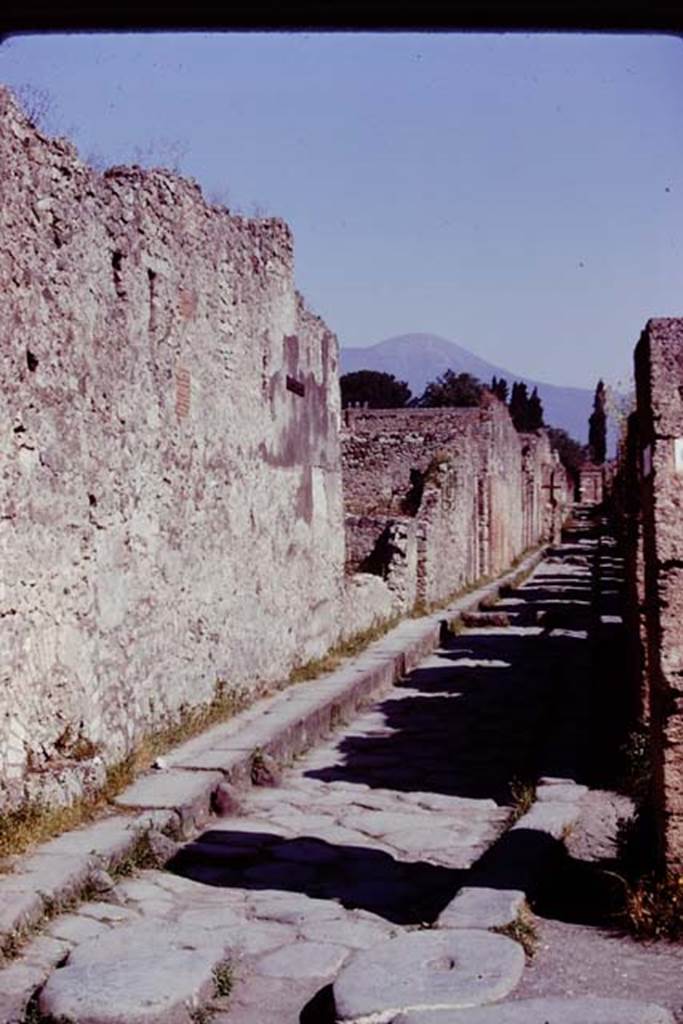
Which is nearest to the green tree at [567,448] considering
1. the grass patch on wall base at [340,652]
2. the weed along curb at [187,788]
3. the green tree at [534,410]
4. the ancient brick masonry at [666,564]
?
the green tree at [534,410]

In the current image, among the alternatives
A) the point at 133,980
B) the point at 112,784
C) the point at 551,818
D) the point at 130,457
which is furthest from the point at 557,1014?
the point at 130,457

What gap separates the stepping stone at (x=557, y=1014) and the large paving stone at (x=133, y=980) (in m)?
0.66

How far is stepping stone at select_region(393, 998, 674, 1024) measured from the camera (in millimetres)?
3256

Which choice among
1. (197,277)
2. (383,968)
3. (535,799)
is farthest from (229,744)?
(383,968)

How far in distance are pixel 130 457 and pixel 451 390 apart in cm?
Result: 6401

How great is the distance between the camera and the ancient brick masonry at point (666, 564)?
426 centimetres

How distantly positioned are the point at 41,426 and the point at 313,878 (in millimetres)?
2242

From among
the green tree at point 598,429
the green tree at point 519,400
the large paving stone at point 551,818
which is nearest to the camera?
the large paving stone at point 551,818

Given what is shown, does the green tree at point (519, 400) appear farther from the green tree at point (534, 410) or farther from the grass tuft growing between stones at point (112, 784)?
the grass tuft growing between stones at point (112, 784)

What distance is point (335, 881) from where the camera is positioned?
5.23m

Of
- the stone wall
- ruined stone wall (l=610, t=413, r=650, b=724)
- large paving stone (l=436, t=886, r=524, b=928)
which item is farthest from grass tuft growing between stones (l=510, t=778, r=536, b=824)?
the stone wall

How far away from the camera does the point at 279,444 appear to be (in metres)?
9.64

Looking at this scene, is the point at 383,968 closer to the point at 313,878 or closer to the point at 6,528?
the point at 313,878

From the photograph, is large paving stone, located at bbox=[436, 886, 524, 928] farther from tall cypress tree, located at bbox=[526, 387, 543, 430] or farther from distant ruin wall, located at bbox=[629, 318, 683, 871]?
tall cypress tree, located at bbox=[526, 387, 543, 430]
